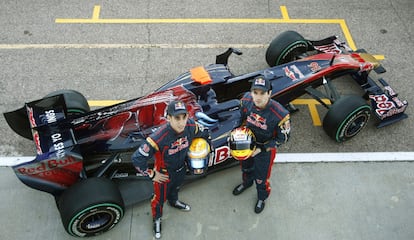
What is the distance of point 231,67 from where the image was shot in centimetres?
693

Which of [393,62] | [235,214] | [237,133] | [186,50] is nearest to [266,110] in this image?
[237,133]

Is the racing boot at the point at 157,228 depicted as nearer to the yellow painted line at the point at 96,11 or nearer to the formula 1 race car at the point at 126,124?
the formula 1 race car at the point at 126,124

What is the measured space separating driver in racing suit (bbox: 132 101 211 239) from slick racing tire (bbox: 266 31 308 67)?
103 inches

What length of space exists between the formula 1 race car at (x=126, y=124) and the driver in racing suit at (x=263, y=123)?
0.50 meters

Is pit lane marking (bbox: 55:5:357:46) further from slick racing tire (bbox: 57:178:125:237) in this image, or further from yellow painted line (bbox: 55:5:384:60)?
slick racing tire (bbox: 57:178:125:237)

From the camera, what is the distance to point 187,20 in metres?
7.76

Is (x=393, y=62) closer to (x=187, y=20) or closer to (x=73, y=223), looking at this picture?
(x=187, y=20)

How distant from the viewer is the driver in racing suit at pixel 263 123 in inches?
159

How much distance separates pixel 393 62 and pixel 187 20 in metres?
3.55

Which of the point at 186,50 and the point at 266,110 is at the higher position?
the point at 266,110

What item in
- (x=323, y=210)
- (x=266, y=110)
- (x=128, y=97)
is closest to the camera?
(x=266, y=110)

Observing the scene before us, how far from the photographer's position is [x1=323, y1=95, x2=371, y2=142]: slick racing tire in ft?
17.7

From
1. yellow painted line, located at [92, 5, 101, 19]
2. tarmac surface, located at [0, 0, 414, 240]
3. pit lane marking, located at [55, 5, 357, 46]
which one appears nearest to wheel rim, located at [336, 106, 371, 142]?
tarmac surface, located at [0, 0, 414, 240]

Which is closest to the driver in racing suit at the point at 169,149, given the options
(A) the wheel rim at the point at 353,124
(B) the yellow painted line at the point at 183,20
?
(A) the wheel rim at the point at 353,124
